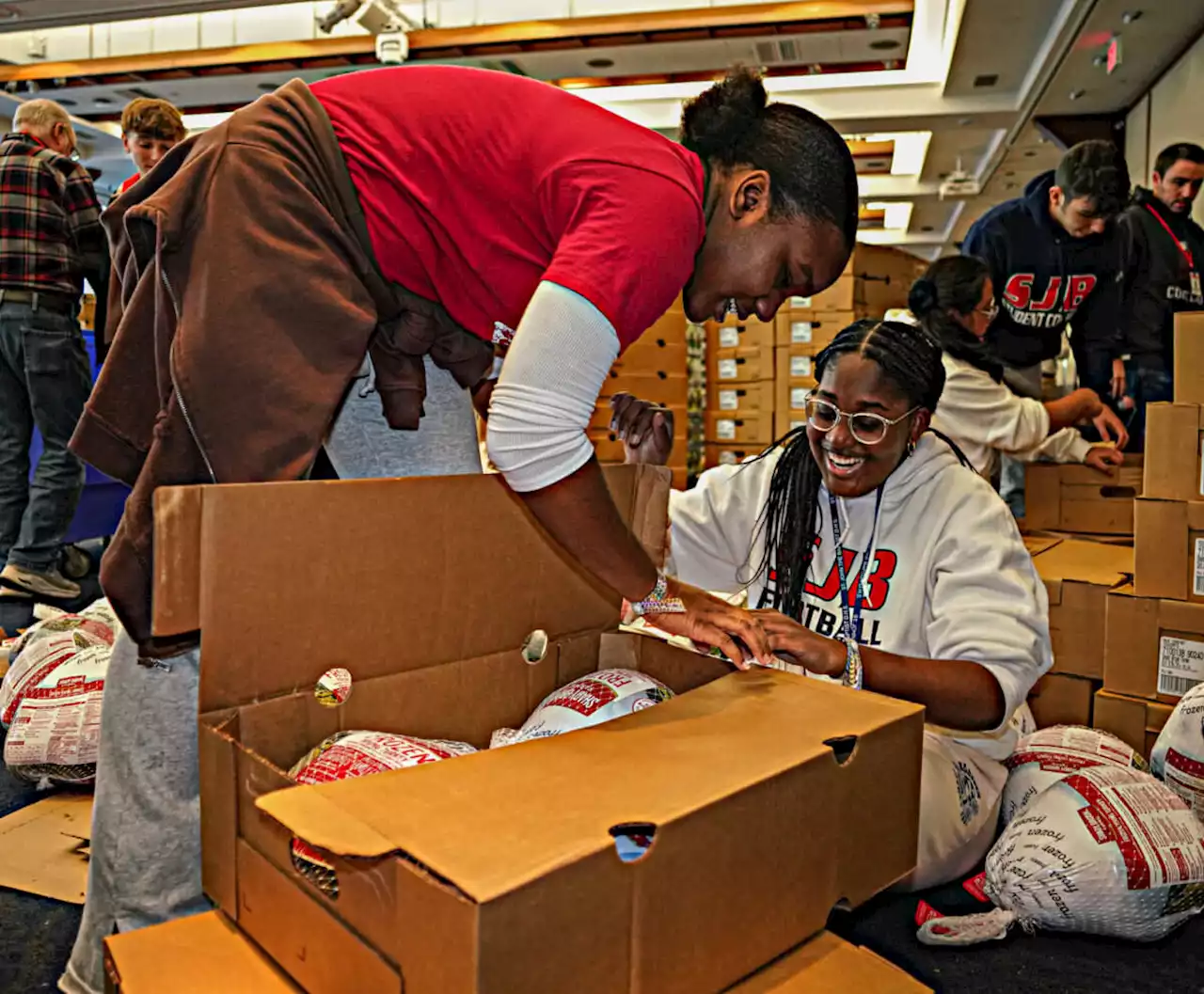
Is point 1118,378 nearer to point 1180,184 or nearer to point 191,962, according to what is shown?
point 1180,184

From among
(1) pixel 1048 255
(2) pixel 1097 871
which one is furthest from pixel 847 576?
(1) pixel 1048 255

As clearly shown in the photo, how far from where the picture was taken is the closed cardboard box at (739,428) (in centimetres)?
633

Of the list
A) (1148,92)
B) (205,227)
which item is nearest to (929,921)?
(205,227)

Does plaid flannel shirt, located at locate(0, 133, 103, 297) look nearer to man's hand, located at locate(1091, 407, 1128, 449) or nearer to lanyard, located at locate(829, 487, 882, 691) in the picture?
lanyard, located at locate(829, 487, 882, 691)

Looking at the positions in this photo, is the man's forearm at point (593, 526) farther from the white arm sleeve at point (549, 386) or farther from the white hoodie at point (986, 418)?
the white hoodie at point (986, 418)

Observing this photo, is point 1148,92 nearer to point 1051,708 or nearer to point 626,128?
point 1051,708

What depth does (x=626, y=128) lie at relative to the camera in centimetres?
96

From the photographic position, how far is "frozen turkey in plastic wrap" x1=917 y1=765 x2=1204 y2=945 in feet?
4.50

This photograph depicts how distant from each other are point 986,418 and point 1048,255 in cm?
67

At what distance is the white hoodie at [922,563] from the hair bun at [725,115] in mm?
715

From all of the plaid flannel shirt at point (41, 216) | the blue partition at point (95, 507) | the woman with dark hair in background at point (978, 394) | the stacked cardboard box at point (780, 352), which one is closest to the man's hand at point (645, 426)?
the woman with dark hair in background at point (978, 394)

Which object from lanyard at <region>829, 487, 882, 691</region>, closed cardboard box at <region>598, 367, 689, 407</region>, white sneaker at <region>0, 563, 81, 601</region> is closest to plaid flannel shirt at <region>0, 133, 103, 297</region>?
white sneaker at <region>0, 563, 81, 601</region>

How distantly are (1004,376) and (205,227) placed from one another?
9.03 ft

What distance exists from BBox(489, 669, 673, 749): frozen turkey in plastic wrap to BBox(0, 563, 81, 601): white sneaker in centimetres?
273
